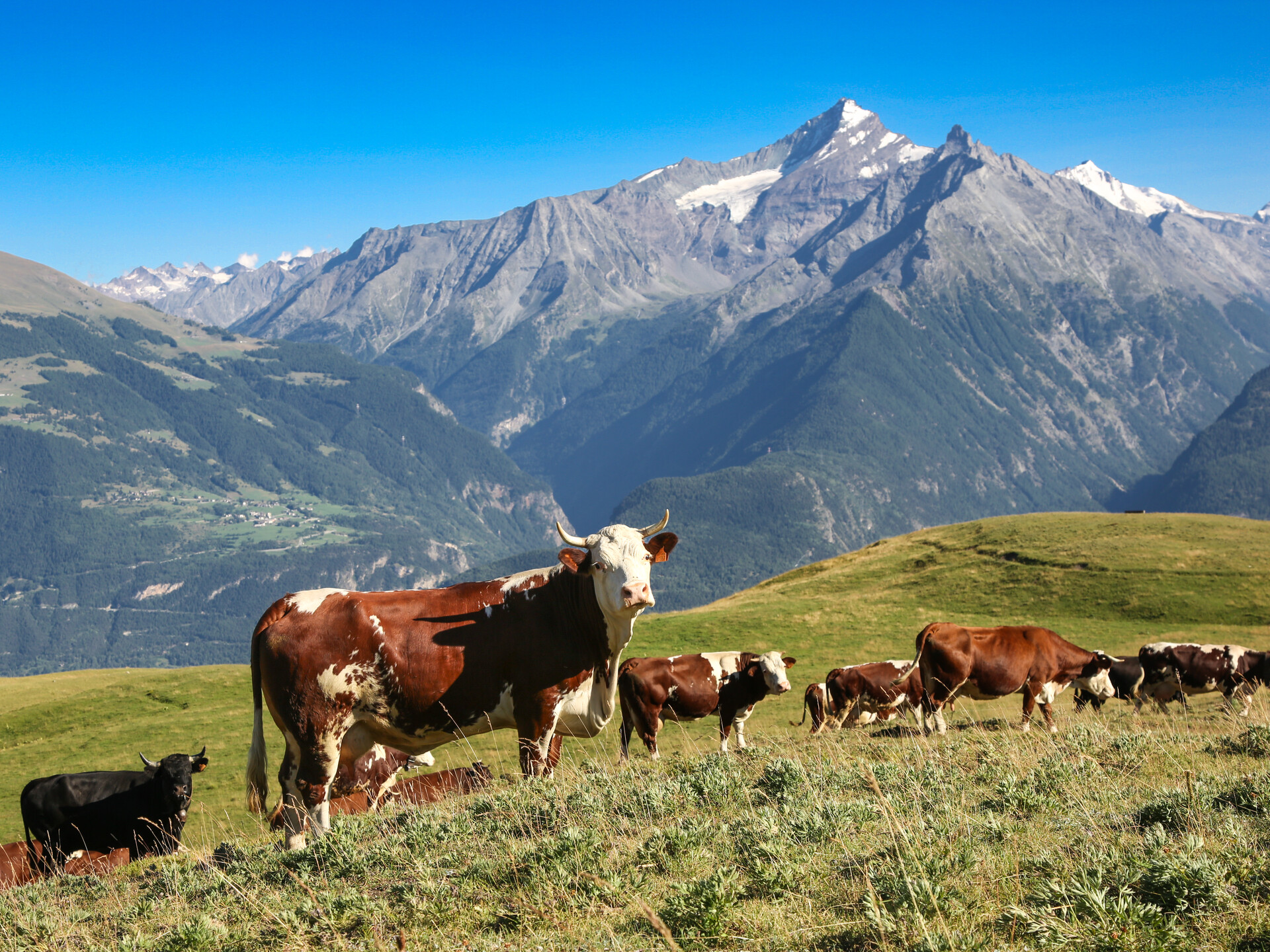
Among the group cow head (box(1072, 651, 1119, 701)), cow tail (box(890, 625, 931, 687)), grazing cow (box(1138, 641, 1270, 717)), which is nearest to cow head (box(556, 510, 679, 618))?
cow tail (box(890, 625, 931, 687))

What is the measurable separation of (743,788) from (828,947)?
4580 mm

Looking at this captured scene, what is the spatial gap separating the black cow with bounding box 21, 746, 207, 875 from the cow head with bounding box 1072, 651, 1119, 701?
22.2 meters

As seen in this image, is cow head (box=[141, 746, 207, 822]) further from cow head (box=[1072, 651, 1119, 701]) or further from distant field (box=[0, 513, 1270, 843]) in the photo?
cow head (box=[1072, 651, 1119, 701])

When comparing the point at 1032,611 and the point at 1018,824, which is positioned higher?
the point at 1018,824

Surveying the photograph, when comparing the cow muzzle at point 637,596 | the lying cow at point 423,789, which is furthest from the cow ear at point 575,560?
the lying cow at point 423,789

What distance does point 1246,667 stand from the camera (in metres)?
25.8

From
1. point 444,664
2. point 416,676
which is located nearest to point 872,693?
point 444,664

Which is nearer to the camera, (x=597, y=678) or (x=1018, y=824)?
(x=1018, y=824)

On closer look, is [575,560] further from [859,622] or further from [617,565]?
[859,622]

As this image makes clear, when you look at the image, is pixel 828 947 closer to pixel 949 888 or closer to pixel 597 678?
pixel 949 888

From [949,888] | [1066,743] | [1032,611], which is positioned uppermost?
[949,888]

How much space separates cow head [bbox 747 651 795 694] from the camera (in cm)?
2270

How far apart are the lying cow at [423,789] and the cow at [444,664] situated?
530 cm

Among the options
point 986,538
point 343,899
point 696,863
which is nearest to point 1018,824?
point 696,863
